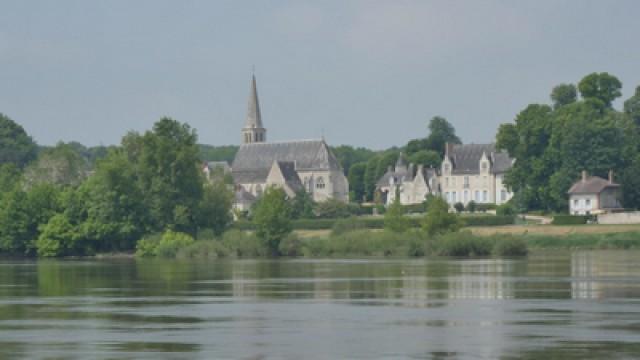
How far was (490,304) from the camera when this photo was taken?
43.2 metres

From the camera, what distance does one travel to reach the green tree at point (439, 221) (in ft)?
299

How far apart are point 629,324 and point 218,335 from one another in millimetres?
9532

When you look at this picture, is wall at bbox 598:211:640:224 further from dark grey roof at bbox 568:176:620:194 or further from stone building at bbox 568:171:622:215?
dark grey roof at bbox 568:176:620:194

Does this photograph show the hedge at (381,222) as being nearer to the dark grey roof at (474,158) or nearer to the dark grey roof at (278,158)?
the dark grey roof at (474,158)

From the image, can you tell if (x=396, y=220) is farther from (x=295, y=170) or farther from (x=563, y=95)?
(x=295, y=170)

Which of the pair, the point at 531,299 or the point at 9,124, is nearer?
the point at 531,299

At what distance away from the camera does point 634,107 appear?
13650 centimetres

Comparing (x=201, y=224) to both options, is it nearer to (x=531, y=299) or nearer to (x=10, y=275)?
(x=10, y=275)

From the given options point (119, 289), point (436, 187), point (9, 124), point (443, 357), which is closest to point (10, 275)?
point (119, 289)

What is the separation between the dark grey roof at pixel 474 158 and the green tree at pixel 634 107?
1997 cm

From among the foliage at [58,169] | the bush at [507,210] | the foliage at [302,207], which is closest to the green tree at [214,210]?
the foliage at [58,169]

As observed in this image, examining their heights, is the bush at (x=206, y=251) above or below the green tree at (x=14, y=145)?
below

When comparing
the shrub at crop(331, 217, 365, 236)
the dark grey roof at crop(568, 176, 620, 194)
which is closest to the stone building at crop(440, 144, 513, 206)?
the dark grey roof at crop(568, 176, 620, 194)

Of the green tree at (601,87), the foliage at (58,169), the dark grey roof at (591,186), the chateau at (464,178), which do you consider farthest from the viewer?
the chateau at (464,178)
